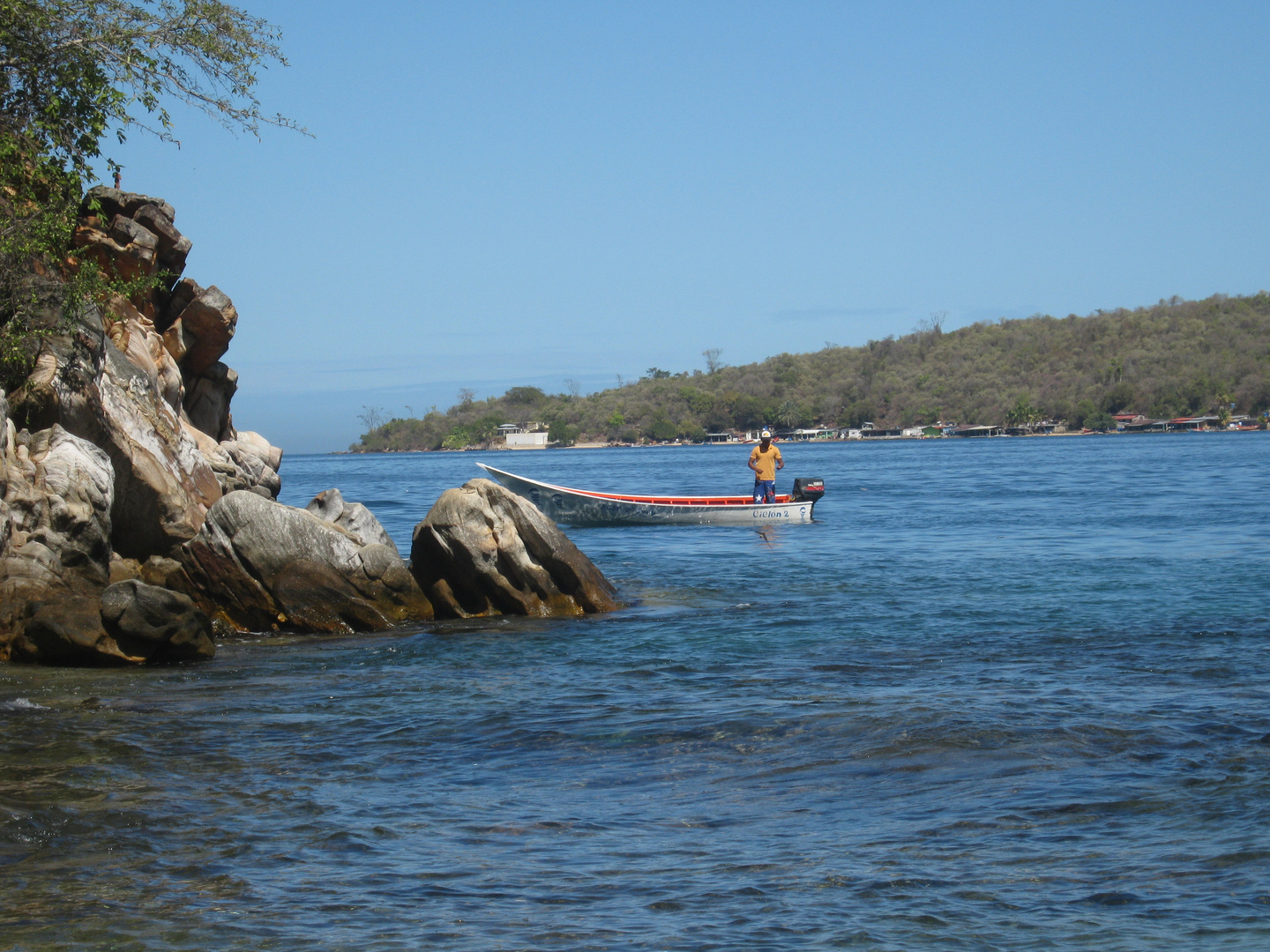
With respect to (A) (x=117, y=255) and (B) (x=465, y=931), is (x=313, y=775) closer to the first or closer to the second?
(B) (x=465, y=931)

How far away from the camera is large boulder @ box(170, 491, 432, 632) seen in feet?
45.7

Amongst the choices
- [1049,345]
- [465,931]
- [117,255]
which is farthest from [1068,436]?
[465,931]

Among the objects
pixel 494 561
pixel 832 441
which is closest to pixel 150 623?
pixel 494 561

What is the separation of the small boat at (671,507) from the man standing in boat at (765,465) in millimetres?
226

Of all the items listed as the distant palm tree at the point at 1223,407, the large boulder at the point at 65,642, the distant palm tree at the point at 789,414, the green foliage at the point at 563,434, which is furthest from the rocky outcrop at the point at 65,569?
the green foliage at the point at 563,434

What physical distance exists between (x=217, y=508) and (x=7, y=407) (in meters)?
2.62

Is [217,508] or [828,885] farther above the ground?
[217,508]

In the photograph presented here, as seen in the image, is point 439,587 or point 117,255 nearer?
point 439,587

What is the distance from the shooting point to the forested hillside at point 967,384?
137m

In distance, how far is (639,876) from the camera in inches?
225

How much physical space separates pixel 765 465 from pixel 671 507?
305cm

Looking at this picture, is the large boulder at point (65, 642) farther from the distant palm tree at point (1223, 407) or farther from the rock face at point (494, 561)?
the distant palm tree at point (1223, 407)

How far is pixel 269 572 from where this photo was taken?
554 inches

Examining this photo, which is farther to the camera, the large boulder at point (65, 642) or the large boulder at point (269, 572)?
the large boulder at point (269, 572)
